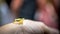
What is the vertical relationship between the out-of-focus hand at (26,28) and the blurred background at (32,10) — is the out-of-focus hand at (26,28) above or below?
below

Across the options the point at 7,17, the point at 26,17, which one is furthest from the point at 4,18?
the point at 26,17

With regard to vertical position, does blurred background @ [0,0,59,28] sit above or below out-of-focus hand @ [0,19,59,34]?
above

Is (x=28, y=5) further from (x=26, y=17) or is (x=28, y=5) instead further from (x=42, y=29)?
(x=42, y=29)

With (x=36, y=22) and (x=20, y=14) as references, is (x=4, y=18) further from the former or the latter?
(x=36, y=22)

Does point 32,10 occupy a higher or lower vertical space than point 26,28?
higher

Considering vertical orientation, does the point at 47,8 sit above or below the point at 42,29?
above

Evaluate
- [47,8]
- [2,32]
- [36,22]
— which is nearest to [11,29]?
[2,32]
